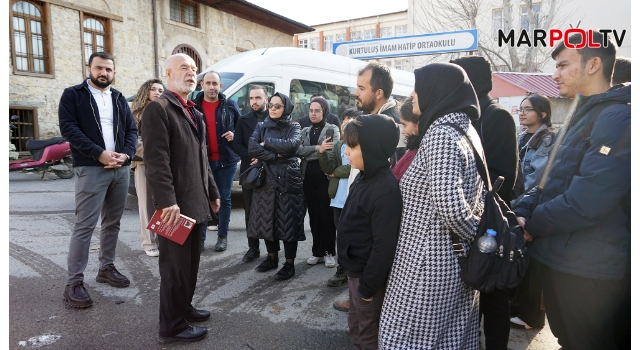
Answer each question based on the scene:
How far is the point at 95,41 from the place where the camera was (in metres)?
15.8

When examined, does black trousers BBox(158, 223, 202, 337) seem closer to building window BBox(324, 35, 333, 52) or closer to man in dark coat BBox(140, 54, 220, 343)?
man in dark coat BBox(140, 54, 220, 343)

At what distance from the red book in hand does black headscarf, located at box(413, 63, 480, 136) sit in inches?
69.7

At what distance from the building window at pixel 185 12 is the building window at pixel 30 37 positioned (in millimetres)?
5081

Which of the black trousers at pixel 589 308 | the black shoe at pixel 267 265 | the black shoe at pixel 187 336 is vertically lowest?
the black shoe at pixel 187 336

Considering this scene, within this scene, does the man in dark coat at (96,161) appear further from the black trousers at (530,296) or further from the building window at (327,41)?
the building window at (327,41)

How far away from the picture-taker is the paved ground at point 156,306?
3.12m

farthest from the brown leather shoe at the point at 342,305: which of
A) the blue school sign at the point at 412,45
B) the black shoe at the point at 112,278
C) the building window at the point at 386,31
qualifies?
the building window at the point at 386,31

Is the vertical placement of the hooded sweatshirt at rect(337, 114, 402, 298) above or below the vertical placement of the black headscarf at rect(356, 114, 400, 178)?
below

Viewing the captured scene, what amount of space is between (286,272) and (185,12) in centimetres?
1755

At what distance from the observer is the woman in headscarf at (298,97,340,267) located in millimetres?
4696

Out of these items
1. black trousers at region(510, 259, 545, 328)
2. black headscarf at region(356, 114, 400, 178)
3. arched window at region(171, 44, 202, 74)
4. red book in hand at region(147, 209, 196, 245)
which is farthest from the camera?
arched window at region(171, 44, 202, 74)

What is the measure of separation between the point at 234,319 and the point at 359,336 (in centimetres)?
141

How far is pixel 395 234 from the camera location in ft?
7.14

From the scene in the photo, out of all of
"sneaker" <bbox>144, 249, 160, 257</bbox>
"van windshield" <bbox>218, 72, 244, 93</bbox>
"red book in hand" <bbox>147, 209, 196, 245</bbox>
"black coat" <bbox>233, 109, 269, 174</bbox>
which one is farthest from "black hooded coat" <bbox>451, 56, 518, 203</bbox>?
"van windshield" <bbox>218, 72, 244, 93</bbox>
